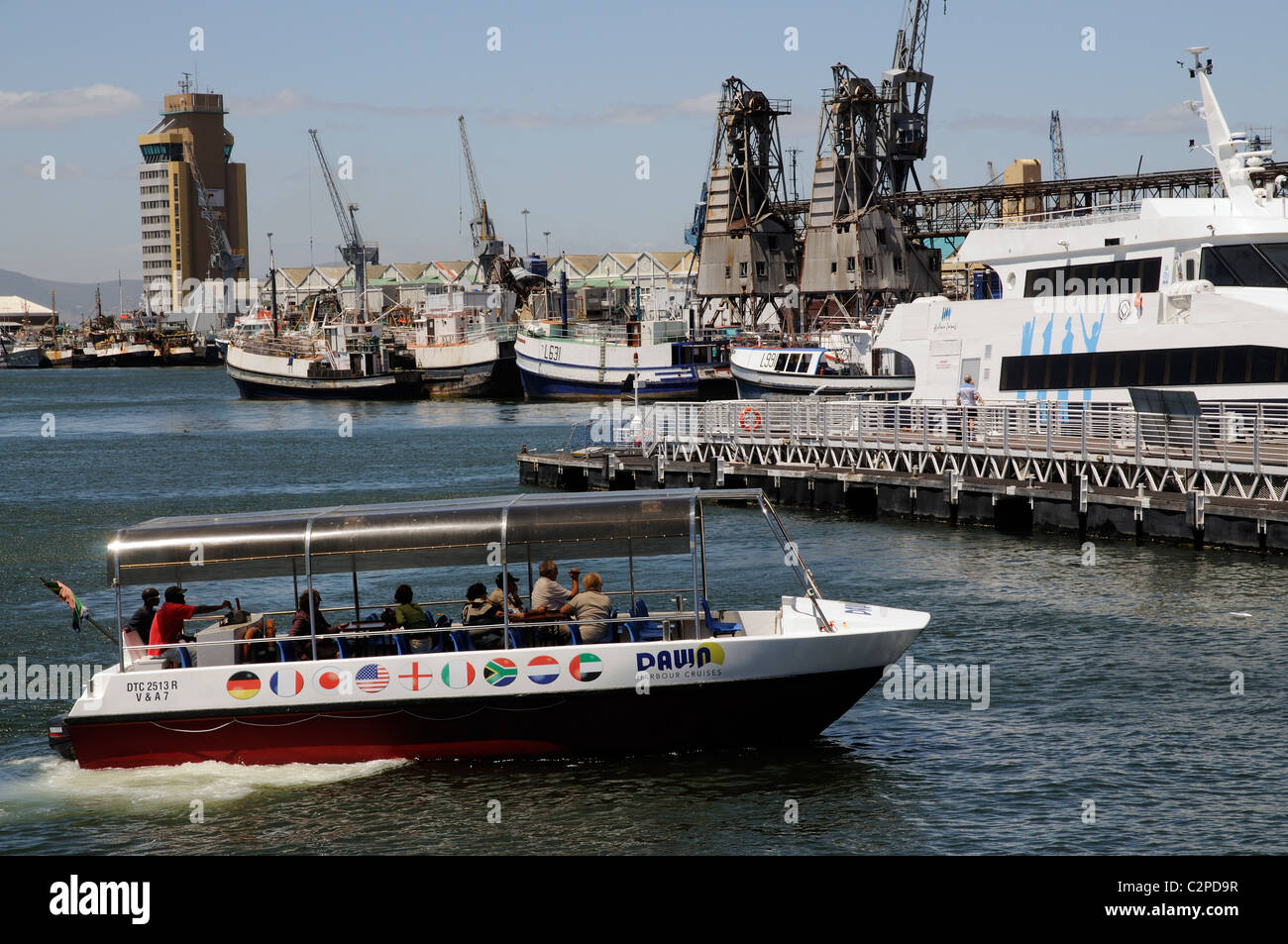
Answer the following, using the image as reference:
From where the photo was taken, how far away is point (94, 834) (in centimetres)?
1612

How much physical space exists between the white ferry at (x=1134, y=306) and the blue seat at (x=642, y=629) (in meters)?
19.8

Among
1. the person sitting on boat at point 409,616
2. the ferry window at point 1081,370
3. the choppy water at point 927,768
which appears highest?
the ferry window at point 1081,370

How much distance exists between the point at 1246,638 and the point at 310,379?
329 feet

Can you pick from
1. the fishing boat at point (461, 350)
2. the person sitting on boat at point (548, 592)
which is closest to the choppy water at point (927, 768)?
the person sitting on boat at point (548, 592)

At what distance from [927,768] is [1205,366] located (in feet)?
63.5

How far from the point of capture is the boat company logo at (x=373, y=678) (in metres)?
17.1

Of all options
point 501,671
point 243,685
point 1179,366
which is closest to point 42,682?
point 243,685

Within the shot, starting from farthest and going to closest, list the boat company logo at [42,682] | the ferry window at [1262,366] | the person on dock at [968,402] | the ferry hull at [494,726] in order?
the person on dock at [968,402], the ferry window at [1262,366], the boat company logo at [42,682], the ferry hull at [494,726]

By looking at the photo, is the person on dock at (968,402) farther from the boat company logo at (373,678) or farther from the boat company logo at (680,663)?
the boat company logo at (373,678)

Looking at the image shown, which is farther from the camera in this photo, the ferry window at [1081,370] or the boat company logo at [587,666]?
the ferry window at [1081,370]

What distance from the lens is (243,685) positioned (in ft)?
56.6

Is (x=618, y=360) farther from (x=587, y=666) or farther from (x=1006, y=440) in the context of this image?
(x=587, y=666)

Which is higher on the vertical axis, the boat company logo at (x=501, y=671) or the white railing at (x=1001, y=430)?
the white railing at (x=1001, y=430)

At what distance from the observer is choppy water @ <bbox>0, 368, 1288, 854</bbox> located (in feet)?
50.6
